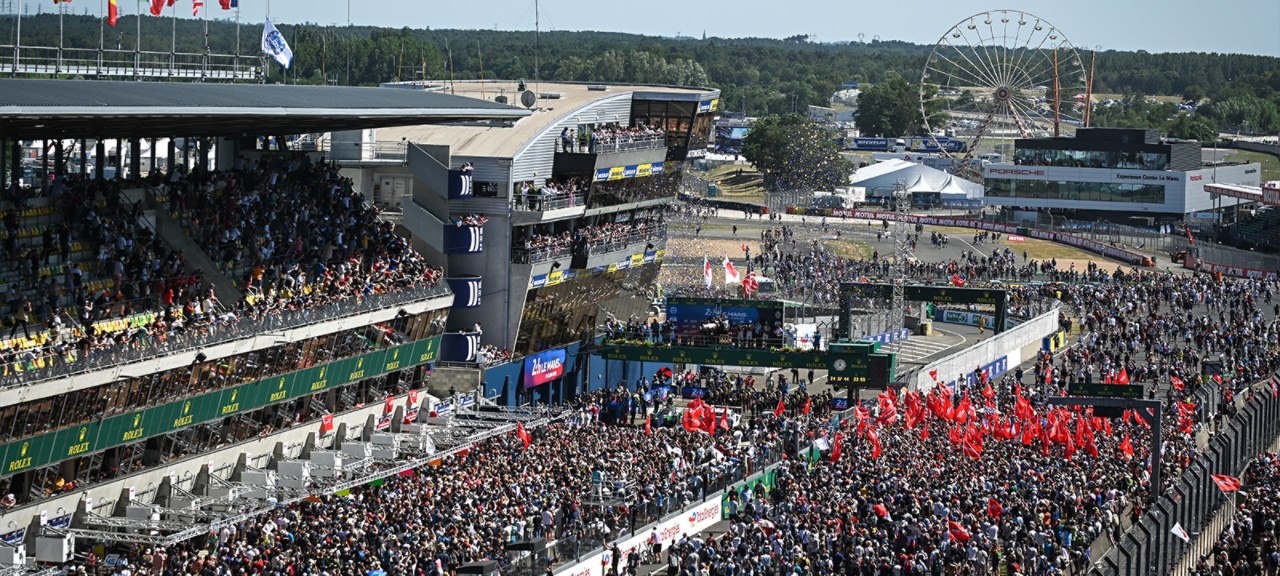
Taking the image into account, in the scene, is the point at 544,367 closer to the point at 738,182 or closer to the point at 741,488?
the point at 741,488

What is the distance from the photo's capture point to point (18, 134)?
43375mm

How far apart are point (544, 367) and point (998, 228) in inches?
3152

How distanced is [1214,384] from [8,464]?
3913 centimetres

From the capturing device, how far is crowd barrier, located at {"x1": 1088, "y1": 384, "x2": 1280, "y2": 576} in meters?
34.8

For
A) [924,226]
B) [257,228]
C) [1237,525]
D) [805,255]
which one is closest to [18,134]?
[257,228]

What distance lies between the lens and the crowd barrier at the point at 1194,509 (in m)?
34.8

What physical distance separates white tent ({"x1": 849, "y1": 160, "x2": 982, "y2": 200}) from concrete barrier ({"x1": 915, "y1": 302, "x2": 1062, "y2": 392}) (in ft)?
244

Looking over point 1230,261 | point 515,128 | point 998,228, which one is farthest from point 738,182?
point 515,128

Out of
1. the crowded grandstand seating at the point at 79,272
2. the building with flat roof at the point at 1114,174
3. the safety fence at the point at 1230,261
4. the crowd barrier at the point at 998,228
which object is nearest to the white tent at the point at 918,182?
the crowd barrier at the point at 998,228

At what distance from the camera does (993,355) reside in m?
72.6

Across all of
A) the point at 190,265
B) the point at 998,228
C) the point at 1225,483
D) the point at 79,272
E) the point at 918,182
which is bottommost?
the point at 1225,483

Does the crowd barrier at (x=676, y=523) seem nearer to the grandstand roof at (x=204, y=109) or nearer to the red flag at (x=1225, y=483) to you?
the red flag at (x=1225, y=483)

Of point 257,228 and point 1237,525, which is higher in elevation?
point 257,228

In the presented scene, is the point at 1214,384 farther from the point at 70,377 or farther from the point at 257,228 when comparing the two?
the point at 70,377
